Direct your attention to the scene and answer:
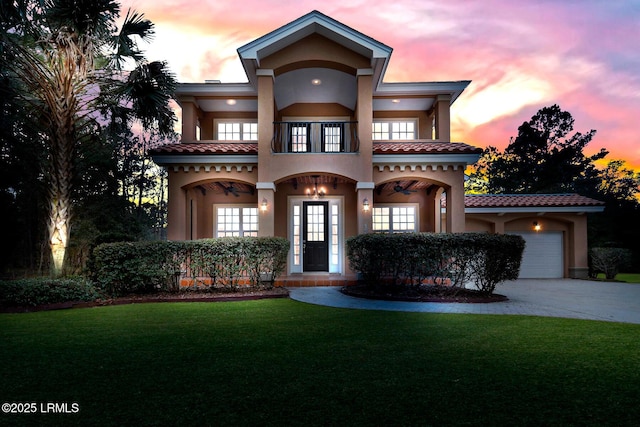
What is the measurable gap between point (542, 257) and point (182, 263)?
49.5 ft

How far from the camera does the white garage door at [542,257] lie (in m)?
16.5

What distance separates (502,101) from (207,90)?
20086 mm

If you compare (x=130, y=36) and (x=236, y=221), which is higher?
(x=130, y=36)

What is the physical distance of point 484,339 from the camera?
18.1 feet

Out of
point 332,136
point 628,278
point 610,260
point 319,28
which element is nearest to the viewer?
point 319,28

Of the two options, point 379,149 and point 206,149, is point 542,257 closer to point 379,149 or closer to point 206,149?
point 379,149

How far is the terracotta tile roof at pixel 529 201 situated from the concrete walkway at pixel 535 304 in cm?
543

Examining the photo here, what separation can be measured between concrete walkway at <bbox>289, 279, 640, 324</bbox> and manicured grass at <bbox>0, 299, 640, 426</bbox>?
1.01m

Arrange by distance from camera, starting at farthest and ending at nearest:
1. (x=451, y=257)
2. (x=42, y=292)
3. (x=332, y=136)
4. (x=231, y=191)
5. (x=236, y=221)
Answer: (x=236, y=221)
(x=332, y=136)
(x=231, y=191)
(x=451, y=257)
(x=42, y=292)

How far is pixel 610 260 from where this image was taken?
16016 millimetres

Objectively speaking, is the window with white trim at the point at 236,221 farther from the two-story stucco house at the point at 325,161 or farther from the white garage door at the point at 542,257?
the white garage door at the point at 542,257

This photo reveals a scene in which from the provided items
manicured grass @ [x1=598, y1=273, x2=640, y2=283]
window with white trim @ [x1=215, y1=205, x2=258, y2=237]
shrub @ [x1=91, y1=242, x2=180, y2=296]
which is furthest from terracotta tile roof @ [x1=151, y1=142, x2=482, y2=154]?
manicured grass @ [x1=598, y1=273, x2=640, y2=283]

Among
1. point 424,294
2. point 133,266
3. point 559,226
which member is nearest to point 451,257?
point 424,294

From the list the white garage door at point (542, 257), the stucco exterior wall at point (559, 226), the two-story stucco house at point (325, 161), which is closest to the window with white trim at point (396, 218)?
the two-story stucco house at point (325, 161)
